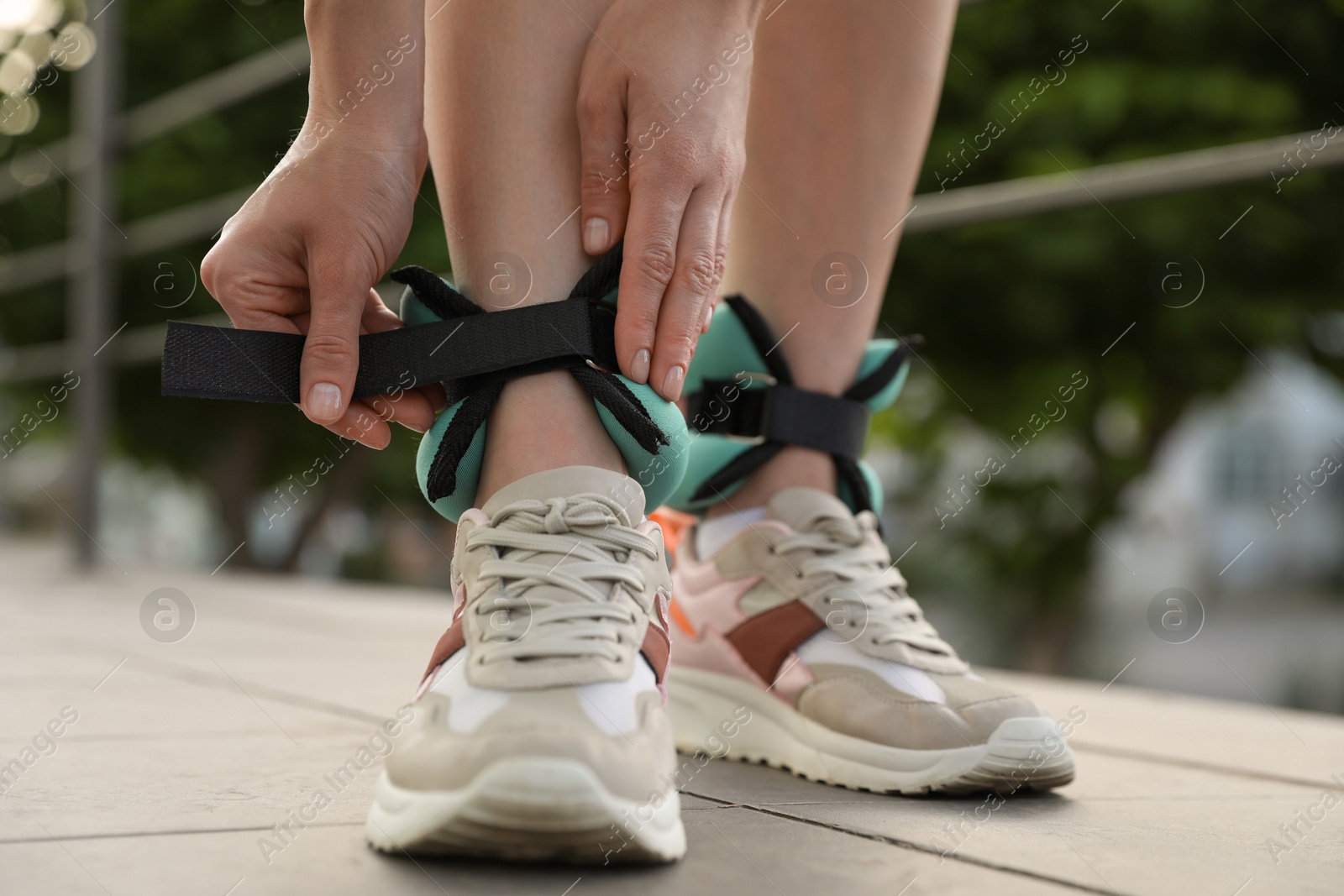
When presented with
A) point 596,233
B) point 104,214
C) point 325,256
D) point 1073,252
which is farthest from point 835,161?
point 104,214

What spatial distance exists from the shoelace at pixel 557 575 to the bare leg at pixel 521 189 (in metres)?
0.03

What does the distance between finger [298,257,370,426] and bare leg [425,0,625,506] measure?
0.07 meters

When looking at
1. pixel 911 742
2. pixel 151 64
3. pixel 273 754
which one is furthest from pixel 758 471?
pixel 151 64

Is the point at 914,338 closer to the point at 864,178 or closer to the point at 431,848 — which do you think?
the point at 864,178

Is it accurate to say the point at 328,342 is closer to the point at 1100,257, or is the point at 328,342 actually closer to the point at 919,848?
the point at 919,848

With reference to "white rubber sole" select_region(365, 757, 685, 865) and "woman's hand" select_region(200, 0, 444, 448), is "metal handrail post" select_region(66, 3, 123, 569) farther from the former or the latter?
"white rubber sole" select_region(365, 757, 685, 865)

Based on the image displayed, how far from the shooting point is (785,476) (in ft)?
2.82

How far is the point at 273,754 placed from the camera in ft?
2.45

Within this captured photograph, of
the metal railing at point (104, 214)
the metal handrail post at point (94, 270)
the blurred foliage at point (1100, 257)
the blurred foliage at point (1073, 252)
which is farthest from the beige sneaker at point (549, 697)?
the metal handrail post at point (94, 270)

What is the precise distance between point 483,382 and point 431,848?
24cm

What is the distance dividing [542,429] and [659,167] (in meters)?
0.15

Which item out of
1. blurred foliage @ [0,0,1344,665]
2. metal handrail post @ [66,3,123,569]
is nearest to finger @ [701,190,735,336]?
blurred foliage @ [0,0,1344,665]

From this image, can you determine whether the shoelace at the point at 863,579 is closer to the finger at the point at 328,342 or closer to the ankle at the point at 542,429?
the ankle at the point at 542,429

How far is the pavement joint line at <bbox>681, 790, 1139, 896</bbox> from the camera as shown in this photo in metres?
0.51
